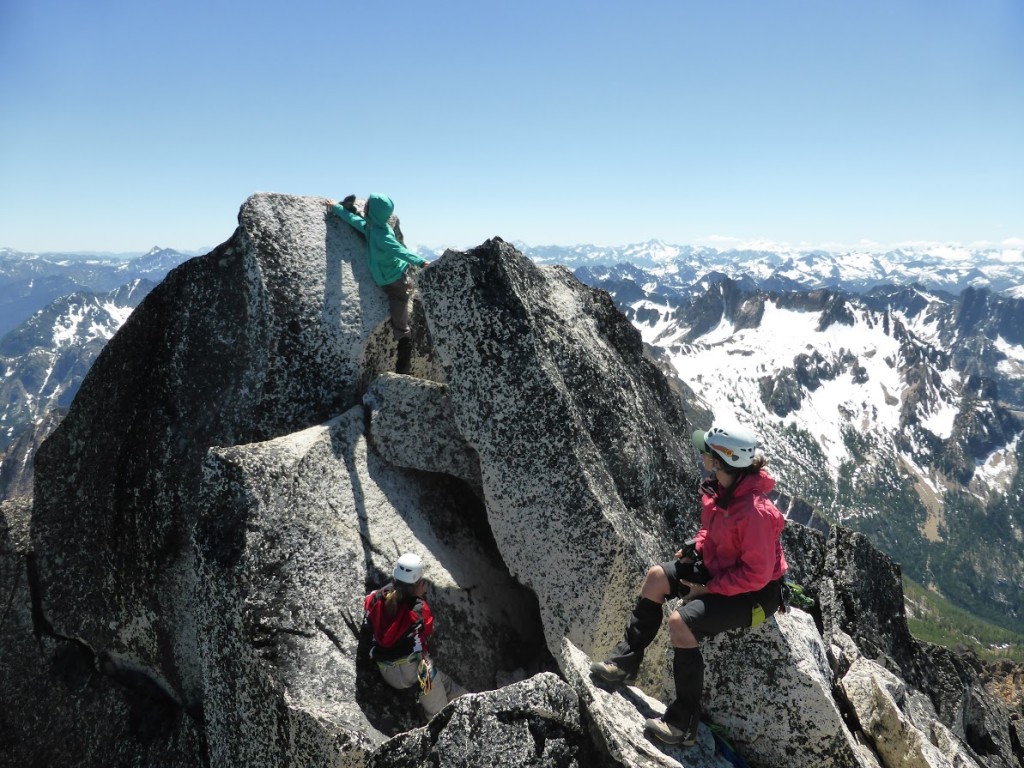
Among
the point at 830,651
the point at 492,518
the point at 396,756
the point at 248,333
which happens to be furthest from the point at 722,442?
the point at 248,333

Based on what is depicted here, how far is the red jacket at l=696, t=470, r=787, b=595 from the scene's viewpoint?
9.02 metres

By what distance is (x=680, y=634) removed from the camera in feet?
31.1

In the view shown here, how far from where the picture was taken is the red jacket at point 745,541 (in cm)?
902

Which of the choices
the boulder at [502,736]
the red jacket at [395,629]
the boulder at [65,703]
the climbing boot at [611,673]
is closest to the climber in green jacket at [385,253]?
the red jacket at [395,629]

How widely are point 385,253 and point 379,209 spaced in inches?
A: 45.3

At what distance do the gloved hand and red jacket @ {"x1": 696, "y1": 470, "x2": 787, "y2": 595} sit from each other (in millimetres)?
5392

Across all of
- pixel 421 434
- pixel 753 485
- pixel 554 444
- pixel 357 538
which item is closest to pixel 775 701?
pixel 753 485

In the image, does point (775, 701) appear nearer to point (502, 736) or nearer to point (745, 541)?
point (745, 541)

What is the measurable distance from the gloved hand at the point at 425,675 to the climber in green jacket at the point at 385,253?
8.75m

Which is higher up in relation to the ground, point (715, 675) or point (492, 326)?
point (492, 326)

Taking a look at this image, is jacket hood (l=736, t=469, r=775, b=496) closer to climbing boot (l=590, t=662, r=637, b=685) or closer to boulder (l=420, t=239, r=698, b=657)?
climbing boot (l=590, t=662, r=637, b=685)

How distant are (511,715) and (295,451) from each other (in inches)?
268

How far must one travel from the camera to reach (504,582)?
14898mm

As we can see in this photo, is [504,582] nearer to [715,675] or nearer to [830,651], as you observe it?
[715,675]
